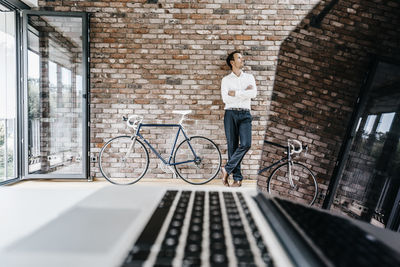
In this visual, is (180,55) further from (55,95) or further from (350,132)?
(350,132)

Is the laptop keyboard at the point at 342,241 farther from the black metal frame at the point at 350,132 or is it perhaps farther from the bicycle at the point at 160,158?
the bicycle at the point at 160,158

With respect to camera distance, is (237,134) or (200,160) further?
(200,160)

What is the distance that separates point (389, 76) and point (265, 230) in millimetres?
336

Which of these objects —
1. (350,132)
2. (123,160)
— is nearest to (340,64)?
(350,132)

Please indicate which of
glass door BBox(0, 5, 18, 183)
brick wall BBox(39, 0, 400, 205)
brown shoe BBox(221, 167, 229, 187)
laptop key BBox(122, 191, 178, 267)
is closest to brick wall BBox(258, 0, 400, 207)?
laptop key BBox(122, 191, 178, 267)

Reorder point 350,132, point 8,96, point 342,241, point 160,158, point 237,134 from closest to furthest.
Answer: point 342,241, point 350,132, point 237,134, point 8,96, point 160,158

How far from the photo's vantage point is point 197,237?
0.33 metres

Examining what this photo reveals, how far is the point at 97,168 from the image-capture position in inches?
157

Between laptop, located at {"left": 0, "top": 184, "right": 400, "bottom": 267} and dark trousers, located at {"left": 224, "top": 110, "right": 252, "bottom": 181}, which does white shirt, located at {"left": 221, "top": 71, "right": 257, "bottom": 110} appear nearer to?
dark trousers, located at {"left": 224, "top": 110, "right": 252, "bottom": 181}

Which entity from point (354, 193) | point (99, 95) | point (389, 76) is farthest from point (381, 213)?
point (99, 95)

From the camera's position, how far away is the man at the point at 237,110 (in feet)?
11.2

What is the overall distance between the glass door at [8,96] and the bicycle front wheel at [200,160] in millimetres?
2458

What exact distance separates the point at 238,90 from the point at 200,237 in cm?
317

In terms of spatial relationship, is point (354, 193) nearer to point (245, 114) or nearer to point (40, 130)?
point (245, 114)
